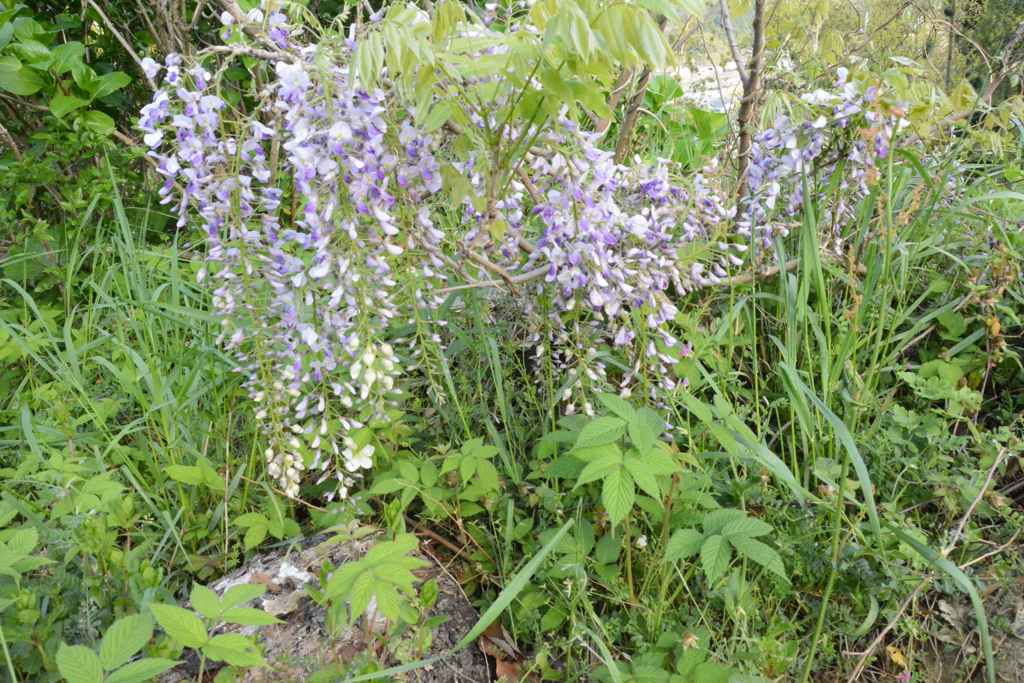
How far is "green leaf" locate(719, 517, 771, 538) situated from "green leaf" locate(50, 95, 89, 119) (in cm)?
321

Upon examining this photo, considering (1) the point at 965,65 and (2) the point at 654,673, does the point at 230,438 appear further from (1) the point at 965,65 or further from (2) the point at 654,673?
(1) the point at 965,65

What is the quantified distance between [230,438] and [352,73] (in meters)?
1.20

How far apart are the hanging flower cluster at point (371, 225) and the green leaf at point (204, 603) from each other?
1.63 ft

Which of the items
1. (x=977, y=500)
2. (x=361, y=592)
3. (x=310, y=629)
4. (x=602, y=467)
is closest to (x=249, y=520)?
(x=310, y=629)

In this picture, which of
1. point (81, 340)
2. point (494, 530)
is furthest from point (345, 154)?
point (81, 340)

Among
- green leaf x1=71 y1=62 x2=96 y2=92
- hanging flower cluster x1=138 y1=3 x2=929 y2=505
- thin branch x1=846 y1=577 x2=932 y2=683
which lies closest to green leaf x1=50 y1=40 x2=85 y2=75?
green leaf x1=71 y1=62 x2=96 y2=92

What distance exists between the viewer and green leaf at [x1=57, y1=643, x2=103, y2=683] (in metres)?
0.98

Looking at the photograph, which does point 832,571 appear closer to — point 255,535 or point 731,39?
point 255,535

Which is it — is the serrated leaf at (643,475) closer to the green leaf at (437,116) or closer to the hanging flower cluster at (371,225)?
the hanging flower cluster at (371,225)

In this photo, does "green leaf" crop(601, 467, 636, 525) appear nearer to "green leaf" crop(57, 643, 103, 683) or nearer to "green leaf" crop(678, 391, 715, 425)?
"green leaf" crop(678, 391, 715, 425)

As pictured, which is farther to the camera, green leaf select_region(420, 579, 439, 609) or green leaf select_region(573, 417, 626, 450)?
green leaf select_region(573, 417, 626, 450)

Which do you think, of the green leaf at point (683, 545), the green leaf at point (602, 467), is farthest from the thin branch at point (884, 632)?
the green leaf at point (602, 467)

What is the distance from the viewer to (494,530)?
5.59 ft

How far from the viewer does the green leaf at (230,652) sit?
1.04 meters
